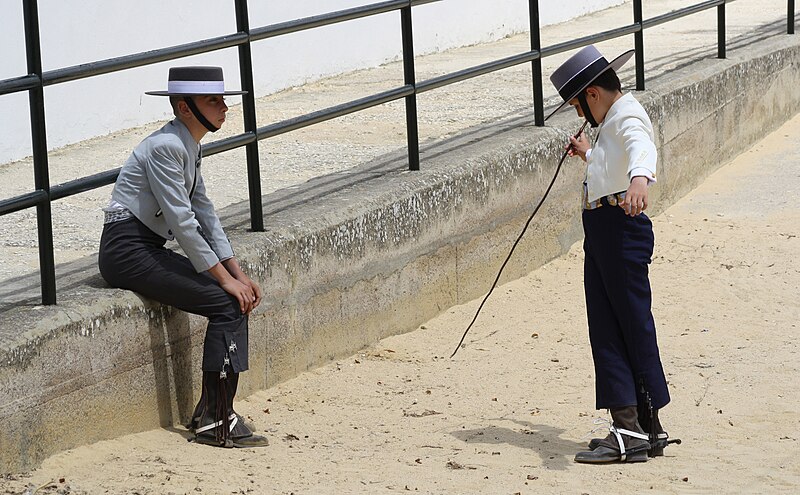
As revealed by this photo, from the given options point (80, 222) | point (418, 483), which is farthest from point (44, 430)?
point (80, 222)

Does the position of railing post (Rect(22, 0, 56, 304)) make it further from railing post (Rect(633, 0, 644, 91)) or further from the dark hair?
railing post (Rect(633, 0, 644, 91))

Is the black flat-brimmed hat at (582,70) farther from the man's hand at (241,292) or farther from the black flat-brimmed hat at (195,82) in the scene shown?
the man's hand at (241,292)

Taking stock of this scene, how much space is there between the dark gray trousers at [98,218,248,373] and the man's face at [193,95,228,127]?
42cm

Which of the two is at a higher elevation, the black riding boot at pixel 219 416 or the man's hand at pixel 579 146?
the man's hand at pixel 579 146

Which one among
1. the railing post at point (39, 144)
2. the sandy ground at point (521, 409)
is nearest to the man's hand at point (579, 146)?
the sandy ground at point (521, 409)

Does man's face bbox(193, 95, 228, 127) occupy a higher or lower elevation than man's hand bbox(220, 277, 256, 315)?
higher

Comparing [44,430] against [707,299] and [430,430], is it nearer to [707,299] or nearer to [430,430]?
[430,430]

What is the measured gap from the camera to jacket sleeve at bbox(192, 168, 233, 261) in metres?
4.55

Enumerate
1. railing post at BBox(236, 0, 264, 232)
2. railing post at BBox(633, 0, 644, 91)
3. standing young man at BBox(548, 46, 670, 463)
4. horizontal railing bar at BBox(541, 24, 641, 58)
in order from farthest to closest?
railing post at BBox(633, 0, 644, 91) → horizontal railing bar at BBox(541, 24, 641, 58) → railing post at BBox(236, 0, 264, 232) → standing young man at BBox(548, 46, 670, 463)

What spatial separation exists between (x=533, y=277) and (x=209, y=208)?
269 centimetres

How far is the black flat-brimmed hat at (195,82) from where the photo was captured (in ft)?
14.3

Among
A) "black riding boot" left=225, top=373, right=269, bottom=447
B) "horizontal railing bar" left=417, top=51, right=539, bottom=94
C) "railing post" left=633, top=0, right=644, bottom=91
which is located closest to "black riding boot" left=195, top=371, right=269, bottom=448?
"black riding boot" left=225, top=373, right=269, bottom=447

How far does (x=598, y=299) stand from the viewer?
4.53 m

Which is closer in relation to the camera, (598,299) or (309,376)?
(598,299)
